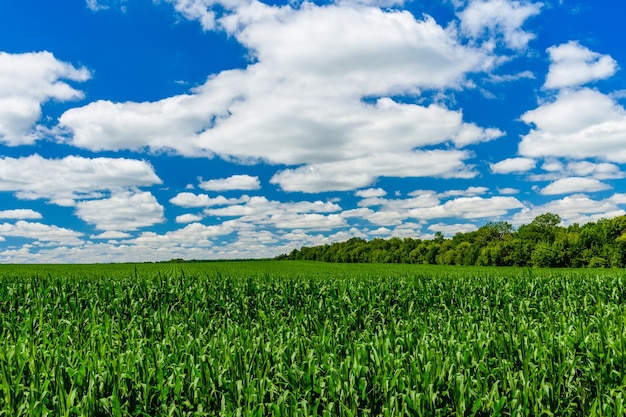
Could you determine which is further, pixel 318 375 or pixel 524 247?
pixel 524 247

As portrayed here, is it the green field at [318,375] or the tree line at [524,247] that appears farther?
the tree line at [524,247]

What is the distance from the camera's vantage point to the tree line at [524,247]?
47.2 metres

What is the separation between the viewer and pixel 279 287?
1628 cm

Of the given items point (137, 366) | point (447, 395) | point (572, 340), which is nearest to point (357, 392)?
point (447, 395)

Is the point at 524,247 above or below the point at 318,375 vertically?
above

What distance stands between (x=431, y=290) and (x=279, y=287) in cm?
533

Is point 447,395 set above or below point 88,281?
below

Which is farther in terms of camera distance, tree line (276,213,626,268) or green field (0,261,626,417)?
tree line (276,213,626,268)

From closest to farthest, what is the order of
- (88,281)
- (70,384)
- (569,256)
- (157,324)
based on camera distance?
(70,384) < (157,324) < (88,281) < (569,256)

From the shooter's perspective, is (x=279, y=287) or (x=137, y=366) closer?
(x=137, y=366)

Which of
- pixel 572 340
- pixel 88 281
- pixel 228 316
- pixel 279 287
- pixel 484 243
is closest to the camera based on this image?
pixel 572 340

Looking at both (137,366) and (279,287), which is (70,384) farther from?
(279,287)

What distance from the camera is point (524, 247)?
5488cm

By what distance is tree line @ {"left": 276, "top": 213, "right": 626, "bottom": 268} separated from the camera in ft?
155
